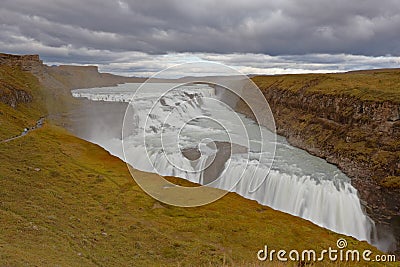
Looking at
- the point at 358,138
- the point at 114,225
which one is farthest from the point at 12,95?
the point at 358,138

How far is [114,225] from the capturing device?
24531 millimetres

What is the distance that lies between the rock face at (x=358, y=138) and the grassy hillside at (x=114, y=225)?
13141mm

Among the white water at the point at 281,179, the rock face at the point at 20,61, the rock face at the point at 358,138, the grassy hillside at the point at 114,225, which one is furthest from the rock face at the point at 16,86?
the rock face at the point at 358,138

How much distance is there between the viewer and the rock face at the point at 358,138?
125 feet

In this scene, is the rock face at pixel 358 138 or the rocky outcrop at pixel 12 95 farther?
the rocky outcrop at pixel 12 95

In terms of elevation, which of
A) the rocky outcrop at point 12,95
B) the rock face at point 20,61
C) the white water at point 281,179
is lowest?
the white water at point 281,179

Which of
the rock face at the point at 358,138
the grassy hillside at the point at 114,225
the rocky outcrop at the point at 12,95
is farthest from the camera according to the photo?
the rocky outcrop at the point at 12,95

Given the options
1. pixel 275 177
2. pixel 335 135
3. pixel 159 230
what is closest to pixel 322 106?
pixel 335 135

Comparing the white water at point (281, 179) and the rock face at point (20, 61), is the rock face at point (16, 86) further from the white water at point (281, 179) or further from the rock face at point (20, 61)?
the white water at point (281, 179)

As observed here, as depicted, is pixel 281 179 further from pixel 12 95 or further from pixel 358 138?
pixel 12 95

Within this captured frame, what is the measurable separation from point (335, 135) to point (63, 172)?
41.5 m

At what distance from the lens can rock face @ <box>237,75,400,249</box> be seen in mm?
38000

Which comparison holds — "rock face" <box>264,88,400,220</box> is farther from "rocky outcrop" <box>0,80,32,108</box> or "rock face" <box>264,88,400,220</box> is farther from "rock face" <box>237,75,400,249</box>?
"rocky outcrop" <box>0,80,32,108</box>

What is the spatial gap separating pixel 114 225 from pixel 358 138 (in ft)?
129
